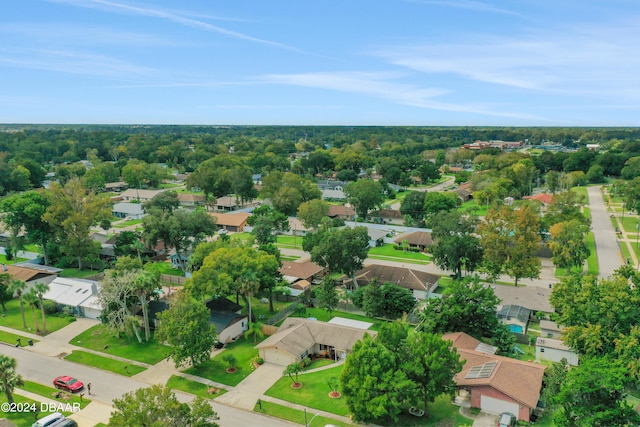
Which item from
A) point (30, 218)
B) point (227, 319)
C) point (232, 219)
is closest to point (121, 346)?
point (227, 319)

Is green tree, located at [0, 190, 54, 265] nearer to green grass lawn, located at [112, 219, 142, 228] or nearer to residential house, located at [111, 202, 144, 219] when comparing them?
green grass lawn, located at [112, 219, 142, 228]

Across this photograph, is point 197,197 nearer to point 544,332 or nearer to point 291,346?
point 291,346

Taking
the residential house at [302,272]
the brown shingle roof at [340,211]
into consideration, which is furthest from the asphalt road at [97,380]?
the brown shingle roof at [340,211]

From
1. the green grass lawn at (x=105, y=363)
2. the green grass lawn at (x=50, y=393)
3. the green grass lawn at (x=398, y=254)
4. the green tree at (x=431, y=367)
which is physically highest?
the green tree at (x=431, y=367)

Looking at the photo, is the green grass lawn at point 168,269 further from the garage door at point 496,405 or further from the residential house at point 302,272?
the garage door at point 496,405

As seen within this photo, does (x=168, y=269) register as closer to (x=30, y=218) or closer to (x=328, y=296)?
(x=30, y=218)

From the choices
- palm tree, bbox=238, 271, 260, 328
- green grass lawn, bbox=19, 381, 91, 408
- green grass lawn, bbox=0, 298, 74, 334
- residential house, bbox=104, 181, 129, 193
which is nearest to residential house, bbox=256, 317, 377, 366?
palm tree, bbox=238, 271, 260, 328

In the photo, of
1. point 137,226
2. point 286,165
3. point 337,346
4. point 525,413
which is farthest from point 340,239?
point 286,165
